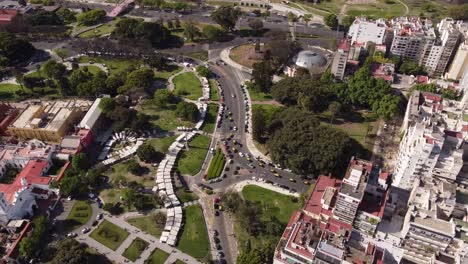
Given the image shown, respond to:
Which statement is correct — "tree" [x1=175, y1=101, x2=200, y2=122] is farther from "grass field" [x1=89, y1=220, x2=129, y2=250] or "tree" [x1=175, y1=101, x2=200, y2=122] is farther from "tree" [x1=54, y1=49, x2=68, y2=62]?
"tree" [x1=54, y1=49, x2=68, y2=62]

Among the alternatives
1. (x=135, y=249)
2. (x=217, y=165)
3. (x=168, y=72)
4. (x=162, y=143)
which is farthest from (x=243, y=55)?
(x=135, y=249)

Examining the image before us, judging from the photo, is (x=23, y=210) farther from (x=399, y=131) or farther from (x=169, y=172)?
(x=399, y=131)

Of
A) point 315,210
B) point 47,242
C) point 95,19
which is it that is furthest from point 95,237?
point 95,19

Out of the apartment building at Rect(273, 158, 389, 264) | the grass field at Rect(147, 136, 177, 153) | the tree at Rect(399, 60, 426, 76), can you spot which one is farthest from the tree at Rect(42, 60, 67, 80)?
the tree at Rect(399, 60, 426, 76)

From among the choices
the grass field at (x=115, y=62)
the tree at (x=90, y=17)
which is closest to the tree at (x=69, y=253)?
the grass field at (x=115, y=62)

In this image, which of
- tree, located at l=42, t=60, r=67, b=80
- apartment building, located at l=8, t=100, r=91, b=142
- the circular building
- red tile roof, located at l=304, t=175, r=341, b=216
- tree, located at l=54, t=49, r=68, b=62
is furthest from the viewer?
tree, located at l=54, t=49, r=68, b=62

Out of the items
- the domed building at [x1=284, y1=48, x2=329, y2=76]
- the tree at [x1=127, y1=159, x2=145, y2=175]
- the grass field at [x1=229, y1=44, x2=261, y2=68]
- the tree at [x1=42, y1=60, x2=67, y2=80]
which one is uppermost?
the domed building at [x1=284, y1=48, x2=329, y2=76]

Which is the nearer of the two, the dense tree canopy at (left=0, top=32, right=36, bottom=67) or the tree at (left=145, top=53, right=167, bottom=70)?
the dense tree canopy at (left=0, top=32, right=36, bottom=67)

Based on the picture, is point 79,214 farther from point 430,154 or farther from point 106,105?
point 430,154
